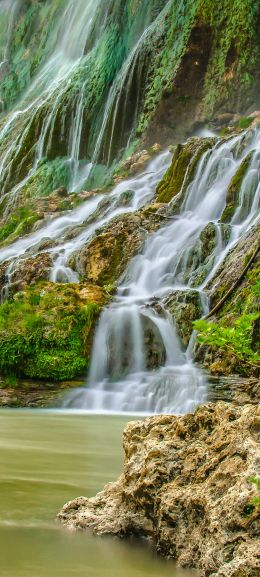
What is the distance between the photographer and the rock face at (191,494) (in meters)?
2.49

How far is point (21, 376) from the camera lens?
1094 cm

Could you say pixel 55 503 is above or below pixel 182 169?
below

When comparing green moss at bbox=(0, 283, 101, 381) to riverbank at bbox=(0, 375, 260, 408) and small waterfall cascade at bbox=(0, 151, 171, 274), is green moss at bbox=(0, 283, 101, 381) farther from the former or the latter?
small waterfall cascade at bbox=(0, 151, 171, 274)

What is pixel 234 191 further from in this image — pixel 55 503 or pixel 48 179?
pixel 48 179

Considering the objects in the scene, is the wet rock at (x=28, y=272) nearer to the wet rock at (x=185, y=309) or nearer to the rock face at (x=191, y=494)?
the wet rock at (x=185, y=309)

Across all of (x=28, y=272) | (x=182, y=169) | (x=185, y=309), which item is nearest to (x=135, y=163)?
(x=182, y=169)

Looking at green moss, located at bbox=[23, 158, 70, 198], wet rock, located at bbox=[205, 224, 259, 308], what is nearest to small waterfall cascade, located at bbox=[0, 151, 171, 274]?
wet rock, located at bbox=[205, 224, 259, 308]

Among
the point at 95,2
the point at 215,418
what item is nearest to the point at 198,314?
the point at 215,418

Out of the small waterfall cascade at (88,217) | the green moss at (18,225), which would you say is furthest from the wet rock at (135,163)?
the green moss at (18,225)

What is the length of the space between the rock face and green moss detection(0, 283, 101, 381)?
24.0 ft

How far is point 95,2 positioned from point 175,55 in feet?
42.4

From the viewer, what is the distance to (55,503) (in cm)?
371

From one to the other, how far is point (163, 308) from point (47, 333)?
2125 millimetres

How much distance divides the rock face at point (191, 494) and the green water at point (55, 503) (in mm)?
112
